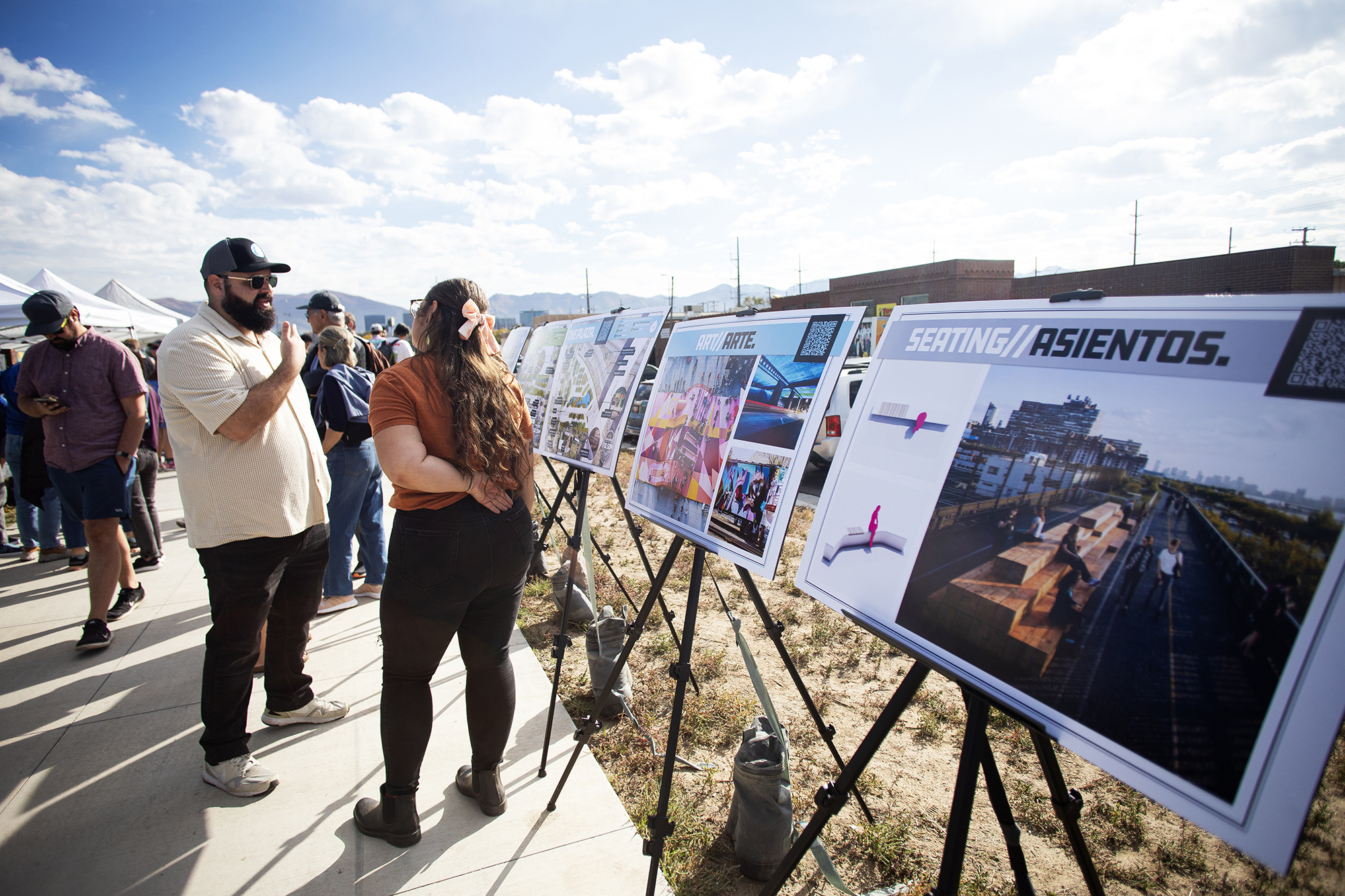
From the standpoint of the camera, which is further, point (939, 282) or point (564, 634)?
point (939, 282)

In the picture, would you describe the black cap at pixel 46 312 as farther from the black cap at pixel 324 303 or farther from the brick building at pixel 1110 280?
the brick building at pixel 1110 280

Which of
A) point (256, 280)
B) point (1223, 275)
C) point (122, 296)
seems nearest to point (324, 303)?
point (256, 280)

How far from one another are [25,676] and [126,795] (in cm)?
165

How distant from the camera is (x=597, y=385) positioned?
2.92 m

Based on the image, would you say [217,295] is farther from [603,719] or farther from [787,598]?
[787,598]

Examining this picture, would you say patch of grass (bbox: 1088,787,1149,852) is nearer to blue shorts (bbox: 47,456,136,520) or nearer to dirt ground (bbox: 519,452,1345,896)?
dirt ground (bbox: 519,452,1345,896)

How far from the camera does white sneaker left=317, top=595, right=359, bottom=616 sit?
13.6 feet

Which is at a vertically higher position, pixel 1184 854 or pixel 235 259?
pixel 235 259

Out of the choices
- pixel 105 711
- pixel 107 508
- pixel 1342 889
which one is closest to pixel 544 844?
pixel 105 711

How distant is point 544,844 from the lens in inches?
88.6

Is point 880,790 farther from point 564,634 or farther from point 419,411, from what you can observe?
point 419,411

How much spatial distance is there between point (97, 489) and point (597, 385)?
310cm

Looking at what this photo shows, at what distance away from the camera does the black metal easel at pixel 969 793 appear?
122 centimetres

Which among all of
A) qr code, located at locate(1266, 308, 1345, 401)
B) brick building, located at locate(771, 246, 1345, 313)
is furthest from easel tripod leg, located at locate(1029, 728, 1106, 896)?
brick building, located at locate(771, 246, 1345, 313)
